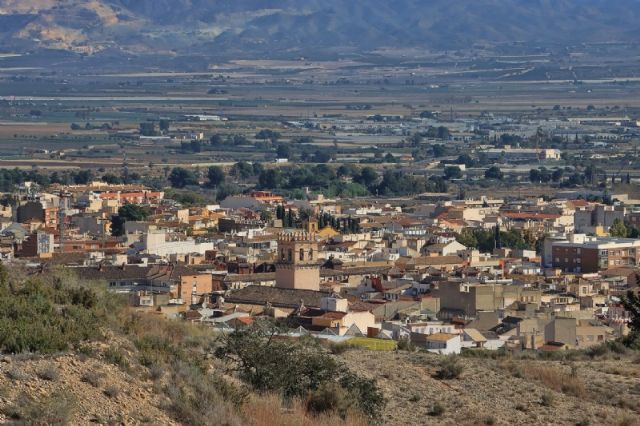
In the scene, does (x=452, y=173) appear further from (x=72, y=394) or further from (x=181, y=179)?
(x=72, y=394)

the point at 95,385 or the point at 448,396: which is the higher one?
the point at 95,385

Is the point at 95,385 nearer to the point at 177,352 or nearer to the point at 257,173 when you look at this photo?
the point at 177,352

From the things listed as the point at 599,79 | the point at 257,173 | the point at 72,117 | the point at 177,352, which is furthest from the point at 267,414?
the point at 599,79

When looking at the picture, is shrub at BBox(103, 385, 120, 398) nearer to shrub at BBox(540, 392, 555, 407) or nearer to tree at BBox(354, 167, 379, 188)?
shrub at BBox(540, 392, 555, 407)

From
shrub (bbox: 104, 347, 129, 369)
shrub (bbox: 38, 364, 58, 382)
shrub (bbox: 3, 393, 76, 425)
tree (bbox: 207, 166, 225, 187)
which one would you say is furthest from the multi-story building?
tree (bbox: 207, 166, 225, 187)

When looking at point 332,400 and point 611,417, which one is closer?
point 332,400

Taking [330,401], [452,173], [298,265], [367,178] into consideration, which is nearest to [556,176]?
[452,173]
